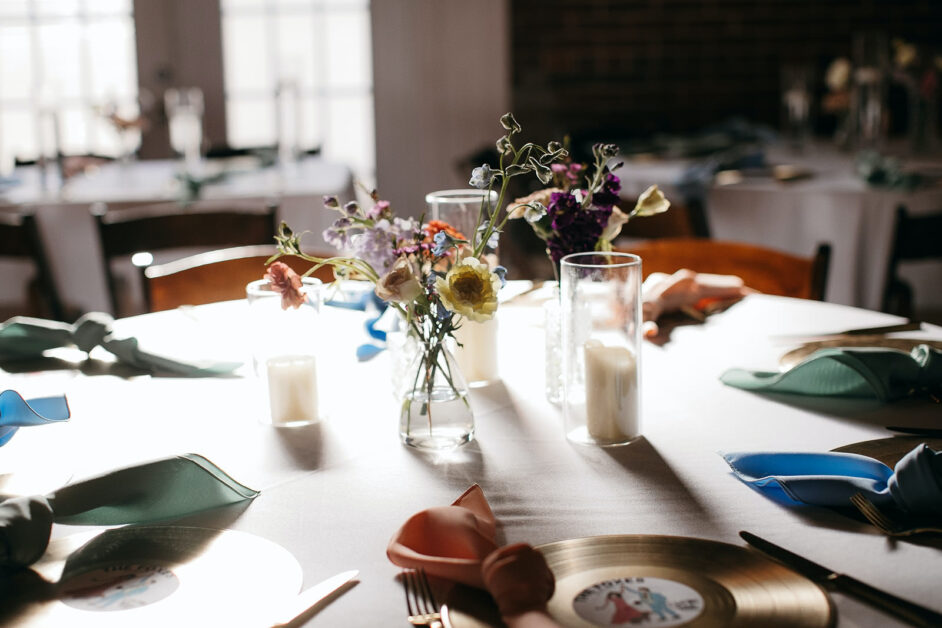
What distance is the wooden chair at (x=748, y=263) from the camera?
188 cm

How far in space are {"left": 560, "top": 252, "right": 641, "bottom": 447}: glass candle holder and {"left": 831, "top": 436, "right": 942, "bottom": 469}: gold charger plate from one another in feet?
0.71

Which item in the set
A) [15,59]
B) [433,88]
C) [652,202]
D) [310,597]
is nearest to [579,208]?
[652,202]

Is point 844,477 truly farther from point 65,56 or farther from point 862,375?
point 65,56

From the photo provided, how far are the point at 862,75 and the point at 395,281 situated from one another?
3282 mm

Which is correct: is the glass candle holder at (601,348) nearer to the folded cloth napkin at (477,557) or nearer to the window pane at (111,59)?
the folded cloth napkin at (477,557)

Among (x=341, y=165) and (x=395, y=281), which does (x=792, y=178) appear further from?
(x=395, y=281)

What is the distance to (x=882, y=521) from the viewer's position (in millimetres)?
833

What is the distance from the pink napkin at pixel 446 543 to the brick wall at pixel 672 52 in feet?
14.9

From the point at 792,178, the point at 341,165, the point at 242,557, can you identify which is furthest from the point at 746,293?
the point at 341,165

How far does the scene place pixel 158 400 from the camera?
1.25 meters

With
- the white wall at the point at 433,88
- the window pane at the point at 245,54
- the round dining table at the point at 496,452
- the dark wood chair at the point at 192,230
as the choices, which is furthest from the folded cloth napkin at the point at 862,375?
the window pane at the point at 245,54

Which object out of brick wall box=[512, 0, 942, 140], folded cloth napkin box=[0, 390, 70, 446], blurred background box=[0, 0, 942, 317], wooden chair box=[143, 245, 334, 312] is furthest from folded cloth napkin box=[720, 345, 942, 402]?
brick wall box=[512, 0, 942, 140]

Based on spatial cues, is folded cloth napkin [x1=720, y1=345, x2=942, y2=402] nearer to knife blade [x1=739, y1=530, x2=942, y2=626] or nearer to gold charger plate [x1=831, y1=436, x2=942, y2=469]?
gold charger plate [x1=831, y1=436, x2=942, y2=469]

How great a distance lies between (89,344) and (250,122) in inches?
156
